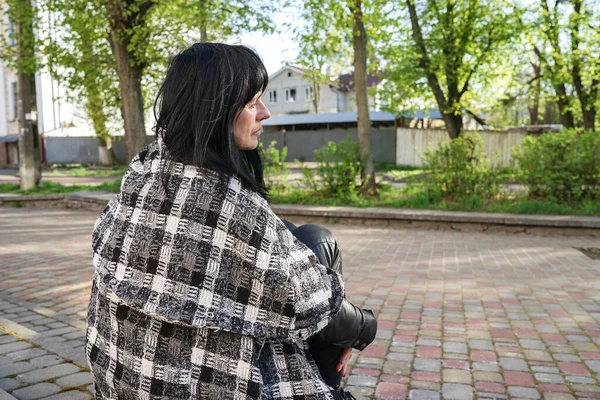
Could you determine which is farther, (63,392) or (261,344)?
(63,392)

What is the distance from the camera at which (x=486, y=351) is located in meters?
3.92

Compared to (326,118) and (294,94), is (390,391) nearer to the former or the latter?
(326,118)

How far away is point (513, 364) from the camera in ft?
12.0

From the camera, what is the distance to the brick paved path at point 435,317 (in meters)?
3.30

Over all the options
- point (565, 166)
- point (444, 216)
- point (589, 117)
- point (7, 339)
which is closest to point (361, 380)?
point (7, 339)

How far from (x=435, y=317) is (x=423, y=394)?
157cm

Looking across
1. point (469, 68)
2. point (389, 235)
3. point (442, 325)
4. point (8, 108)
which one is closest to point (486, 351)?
point (442, 325)

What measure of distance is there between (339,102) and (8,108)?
29.5m

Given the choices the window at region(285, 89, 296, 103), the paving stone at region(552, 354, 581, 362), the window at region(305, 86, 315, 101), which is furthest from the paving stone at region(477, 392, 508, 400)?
the window at region(285, 89, 296, 103)

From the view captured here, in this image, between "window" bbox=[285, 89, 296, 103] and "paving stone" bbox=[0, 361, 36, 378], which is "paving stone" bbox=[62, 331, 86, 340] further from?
"window" bbox=[285, 89, 296, 103]

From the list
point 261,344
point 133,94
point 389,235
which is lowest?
point 389,235

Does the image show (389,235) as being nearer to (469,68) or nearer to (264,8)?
(264,8)

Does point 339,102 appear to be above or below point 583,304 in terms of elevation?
above

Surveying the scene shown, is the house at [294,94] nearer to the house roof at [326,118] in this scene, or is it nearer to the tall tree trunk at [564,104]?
the house roof at [326,118]
